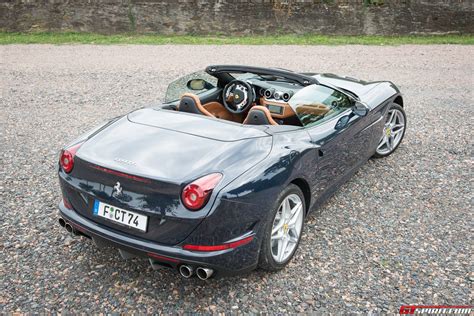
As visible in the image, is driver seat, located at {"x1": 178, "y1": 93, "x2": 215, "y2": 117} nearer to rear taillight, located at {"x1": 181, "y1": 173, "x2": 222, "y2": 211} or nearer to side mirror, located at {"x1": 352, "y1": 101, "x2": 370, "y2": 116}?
rear taillight, located at {"x1": 181, "y1": 173, "x2": 222, "y2": 211}

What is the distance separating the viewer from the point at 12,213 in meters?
4.06

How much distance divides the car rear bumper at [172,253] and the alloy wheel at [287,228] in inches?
11.7

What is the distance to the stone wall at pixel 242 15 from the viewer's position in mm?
13227

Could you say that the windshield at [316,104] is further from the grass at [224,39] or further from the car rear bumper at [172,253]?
the grass at [224,39]

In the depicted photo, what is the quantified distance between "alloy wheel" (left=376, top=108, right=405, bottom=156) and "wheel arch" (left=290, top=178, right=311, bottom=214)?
1.98m

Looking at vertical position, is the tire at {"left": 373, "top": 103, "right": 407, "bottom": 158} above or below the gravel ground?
above

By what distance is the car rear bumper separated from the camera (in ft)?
8.88

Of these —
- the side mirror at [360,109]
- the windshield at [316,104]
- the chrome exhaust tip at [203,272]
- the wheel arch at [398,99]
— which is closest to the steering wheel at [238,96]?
the windshield at [316,104]

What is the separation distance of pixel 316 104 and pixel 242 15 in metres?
10.3

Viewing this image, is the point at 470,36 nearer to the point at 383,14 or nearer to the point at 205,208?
the point at 383,14

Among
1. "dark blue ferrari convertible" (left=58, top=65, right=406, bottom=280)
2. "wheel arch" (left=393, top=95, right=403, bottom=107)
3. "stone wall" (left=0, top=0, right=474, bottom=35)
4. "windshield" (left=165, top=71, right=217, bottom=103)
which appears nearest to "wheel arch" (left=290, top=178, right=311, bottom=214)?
"dark blue ferrari convertible" (left=58, top=65, right=406, bottom=280)

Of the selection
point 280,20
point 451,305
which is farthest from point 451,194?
point 280,20

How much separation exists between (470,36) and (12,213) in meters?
13.8

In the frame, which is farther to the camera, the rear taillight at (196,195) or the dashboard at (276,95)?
the dashboard at (276,95)
